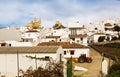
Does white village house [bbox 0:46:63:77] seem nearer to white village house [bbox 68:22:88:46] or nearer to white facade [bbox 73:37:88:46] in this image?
white facade [bbox 73:37:88:46]

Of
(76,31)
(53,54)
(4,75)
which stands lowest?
(4,75)

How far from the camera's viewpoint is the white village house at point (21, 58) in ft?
106

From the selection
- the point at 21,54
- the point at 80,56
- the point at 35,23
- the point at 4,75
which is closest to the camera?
the point at 4,75

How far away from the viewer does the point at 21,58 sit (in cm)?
3325

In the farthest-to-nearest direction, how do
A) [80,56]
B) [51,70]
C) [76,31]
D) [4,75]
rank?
[76,31] < [80,56] < [4,75] < [51,70]

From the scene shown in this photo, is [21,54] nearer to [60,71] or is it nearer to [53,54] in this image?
[53,54]

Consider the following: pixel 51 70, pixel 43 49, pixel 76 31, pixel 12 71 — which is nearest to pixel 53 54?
pixel 43 49

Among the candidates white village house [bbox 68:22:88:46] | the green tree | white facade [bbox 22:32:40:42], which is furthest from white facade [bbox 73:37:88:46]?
the green tree

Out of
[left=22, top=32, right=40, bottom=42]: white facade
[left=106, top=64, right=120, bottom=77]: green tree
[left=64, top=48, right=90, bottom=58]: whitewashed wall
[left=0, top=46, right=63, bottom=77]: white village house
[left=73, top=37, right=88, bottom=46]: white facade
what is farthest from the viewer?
[left=22, top=32, right=40, bottom=42]: white facade

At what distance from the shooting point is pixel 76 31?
61750 millimetres

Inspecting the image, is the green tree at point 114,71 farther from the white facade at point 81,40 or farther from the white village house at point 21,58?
the white facade at point 81,40

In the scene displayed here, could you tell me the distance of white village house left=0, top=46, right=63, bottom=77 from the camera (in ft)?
106

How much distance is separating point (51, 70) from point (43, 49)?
450 inches

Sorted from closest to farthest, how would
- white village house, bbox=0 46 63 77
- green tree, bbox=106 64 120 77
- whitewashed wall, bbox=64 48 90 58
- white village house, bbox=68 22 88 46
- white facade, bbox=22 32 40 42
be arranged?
1. green tree, bbox=106 64 120 77
2. white village house, bbox=0 46 63 77
3. whitewashed wall, bbox=64 48 90 58
4. white village house, bbox=68 22 88 46
5. white facade, bbox=22 32 40 42
